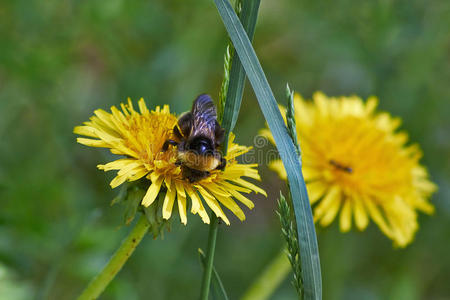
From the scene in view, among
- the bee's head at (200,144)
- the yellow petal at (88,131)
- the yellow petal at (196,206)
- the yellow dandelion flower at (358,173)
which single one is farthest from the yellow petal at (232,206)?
the yellow dandelion flower at (358,173)

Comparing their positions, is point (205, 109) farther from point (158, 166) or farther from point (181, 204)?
point (181, 204)

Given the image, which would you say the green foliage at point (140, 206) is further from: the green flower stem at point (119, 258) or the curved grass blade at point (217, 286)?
the curved grass blade at point (217, 286)

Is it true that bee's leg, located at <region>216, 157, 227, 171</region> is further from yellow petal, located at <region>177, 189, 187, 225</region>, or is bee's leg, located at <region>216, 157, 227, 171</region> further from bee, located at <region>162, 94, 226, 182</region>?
yellow petal, located at <region>177, 189, 187, 225</region>

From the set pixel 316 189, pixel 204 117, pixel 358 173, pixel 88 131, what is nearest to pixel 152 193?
pixel 88 131

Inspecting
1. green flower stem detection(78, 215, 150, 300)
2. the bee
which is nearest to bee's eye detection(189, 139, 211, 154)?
the bee

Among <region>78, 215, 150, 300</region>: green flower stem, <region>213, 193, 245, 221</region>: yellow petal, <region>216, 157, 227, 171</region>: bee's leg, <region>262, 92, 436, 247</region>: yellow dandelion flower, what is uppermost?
<region>262, 92, 436, 247</region>: yellow dandelion flower

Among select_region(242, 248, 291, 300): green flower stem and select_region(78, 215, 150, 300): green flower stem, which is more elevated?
select_region(242, 248, 291, 300): green flower stem

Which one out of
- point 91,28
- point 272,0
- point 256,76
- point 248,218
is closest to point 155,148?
point 256,76
